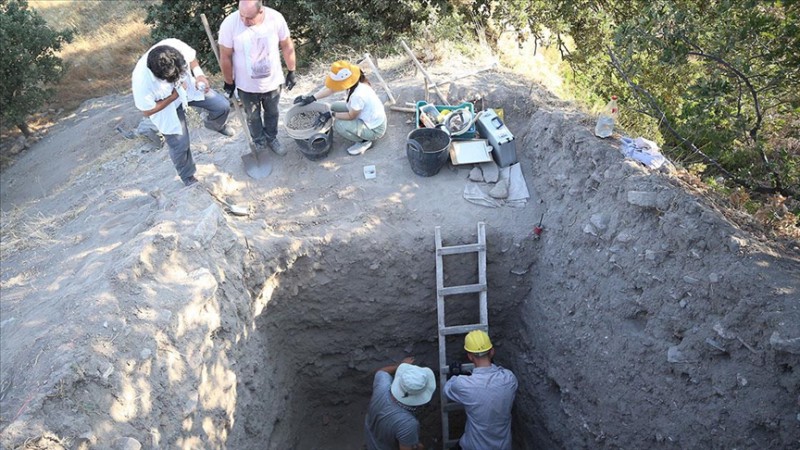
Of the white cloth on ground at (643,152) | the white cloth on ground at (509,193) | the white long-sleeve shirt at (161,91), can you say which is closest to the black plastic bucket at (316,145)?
the white long-sleeve shirt at (161,91)

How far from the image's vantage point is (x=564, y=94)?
8.36 metres

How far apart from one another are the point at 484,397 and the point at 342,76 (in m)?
3.88

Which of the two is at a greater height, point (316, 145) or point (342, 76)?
point (342, 76)

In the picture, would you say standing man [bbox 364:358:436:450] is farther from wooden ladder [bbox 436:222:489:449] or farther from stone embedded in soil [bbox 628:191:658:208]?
stone embedded in soil [bbox 628:191:658:208]

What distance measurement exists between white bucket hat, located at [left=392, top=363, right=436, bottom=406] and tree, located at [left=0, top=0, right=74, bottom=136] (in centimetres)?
1196

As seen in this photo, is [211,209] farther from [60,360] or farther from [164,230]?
[60,360]

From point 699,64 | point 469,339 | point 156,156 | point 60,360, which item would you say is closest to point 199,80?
point 156,156

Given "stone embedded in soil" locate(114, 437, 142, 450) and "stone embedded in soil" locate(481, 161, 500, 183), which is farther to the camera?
"stone embedded in soil" locate(481, 161, 500, 183)

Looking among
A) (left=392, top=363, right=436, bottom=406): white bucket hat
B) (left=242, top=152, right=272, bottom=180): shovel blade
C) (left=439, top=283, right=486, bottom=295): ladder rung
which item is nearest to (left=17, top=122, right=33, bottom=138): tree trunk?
(left=242, top=152, right=272, bottom=180): shovel blade

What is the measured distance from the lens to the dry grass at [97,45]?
14602 mm

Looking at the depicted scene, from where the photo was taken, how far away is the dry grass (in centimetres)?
1460

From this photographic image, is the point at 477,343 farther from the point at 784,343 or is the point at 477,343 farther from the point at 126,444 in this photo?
the point at 126,444

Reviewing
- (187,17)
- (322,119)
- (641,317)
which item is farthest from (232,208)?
(187,17)

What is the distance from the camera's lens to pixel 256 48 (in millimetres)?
5938
